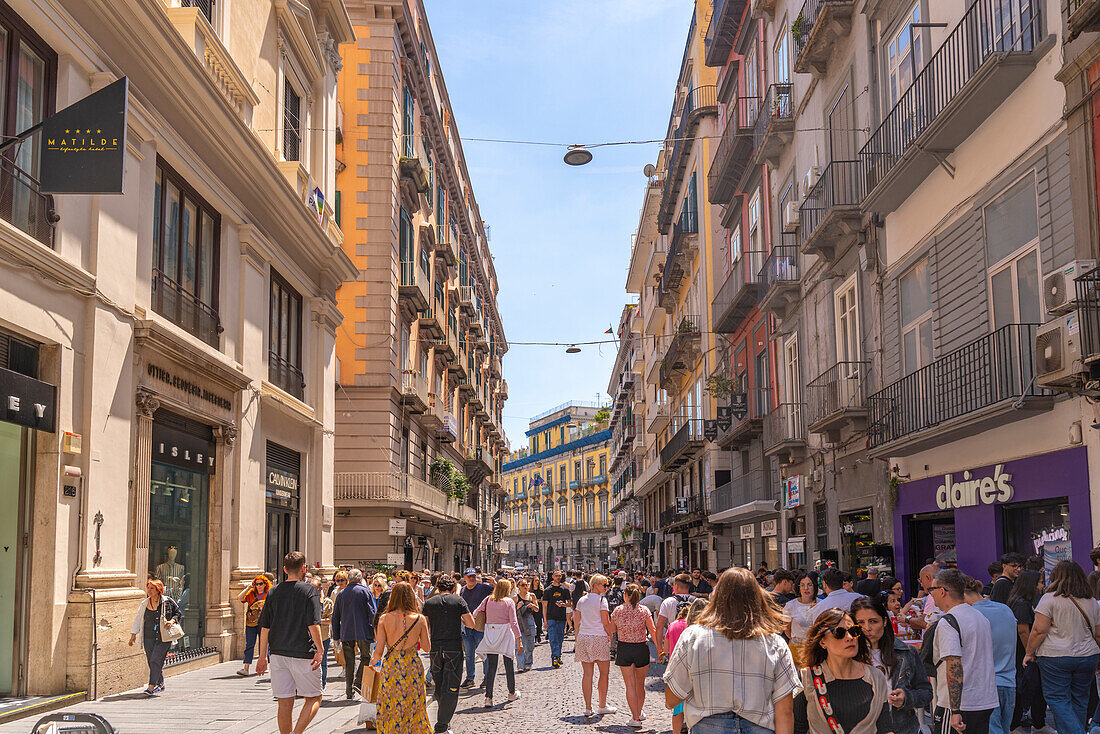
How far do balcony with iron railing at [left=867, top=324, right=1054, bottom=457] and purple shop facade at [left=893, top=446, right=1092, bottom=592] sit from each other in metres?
0.55

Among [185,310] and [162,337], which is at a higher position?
[185,310]

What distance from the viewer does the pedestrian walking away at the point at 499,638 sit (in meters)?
13.8

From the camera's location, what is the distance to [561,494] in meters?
112

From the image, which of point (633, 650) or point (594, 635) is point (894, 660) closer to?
point (633, 650)

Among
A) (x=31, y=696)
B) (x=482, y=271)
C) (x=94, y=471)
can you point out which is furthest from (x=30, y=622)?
(x=482, y=271)

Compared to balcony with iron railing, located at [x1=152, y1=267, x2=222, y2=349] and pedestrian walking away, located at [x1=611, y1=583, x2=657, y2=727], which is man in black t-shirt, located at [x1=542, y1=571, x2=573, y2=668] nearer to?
pedestrian walking away, located at [x1=611, y1=583, x2=657, y2=727]

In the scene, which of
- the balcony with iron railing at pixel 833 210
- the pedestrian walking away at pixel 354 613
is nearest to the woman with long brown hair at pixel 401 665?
the pedestrian walking away at pixel 354 613

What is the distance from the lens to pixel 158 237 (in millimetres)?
15328

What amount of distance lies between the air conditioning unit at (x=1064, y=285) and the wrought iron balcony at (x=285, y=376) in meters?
14.0

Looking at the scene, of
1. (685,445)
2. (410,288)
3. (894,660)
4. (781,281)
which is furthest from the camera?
(685,445)

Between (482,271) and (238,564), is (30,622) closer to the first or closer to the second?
(238,564)

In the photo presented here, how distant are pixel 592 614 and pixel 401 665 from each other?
428 centimetres

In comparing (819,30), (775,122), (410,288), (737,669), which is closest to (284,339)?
(775,122)

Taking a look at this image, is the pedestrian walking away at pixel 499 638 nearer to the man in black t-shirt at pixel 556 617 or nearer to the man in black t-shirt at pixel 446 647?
the man in black t-shirt at pixel 446 647
